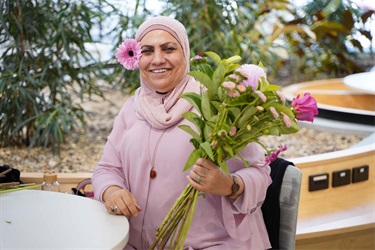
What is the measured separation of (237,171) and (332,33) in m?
5.67

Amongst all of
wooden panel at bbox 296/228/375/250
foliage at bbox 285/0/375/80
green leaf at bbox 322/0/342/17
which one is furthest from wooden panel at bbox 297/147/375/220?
foliage at bbox 285/0/375/80

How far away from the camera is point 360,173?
356 cm

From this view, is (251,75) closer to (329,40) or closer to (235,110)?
(235,110)

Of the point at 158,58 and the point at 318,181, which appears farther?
the point at 318,181

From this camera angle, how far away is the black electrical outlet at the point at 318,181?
10.9ft

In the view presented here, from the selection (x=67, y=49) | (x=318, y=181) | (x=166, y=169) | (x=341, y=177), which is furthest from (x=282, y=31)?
(x=166, y=169)

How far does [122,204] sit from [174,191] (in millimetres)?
191

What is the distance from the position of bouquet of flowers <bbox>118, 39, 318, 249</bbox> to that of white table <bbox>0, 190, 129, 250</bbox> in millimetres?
229

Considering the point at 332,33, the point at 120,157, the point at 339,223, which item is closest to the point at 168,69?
the point at 120,157

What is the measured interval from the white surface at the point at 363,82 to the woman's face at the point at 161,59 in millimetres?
2933

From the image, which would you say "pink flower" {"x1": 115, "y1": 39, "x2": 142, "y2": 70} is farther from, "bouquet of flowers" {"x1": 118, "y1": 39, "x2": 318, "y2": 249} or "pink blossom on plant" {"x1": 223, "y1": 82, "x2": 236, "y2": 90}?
"pink blossom on plant" {"x1": 223, "y1": 82, "x2": 236, "y2": 90}

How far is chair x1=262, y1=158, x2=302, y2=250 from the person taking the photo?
7.38 feet

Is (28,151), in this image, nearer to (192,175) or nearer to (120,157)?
(120,157)

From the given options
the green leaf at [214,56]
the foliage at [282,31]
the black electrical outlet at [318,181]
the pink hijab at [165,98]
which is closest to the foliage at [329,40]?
the foliage at [282,31]
